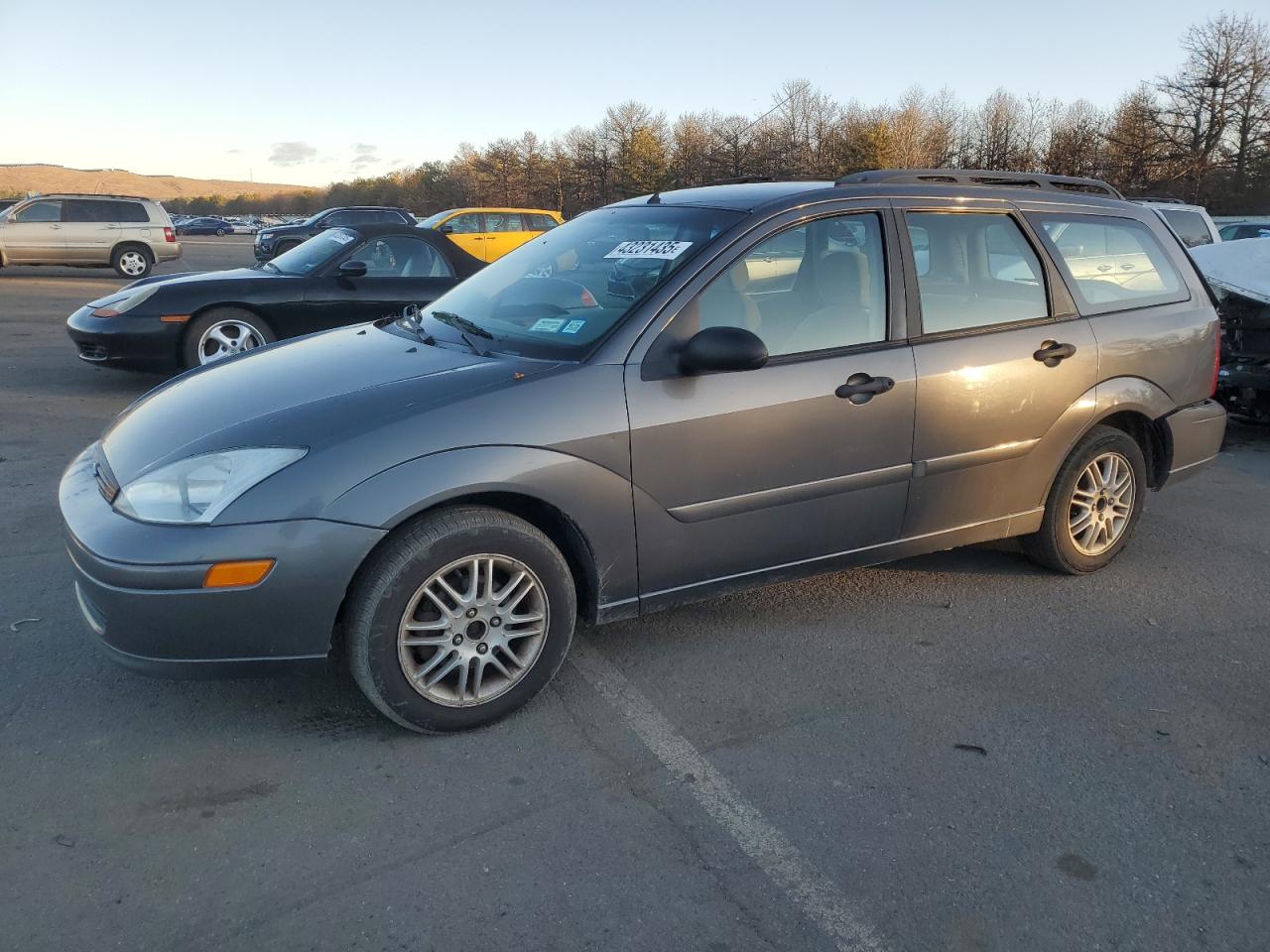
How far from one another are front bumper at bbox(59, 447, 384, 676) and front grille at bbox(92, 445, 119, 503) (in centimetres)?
16

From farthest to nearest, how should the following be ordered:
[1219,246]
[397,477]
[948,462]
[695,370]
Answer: [1219,246] → [948,462] → [695,370] → [397,477]

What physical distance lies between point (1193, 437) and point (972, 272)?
163 centimetres

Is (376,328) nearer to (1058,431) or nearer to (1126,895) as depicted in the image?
(1058,431)

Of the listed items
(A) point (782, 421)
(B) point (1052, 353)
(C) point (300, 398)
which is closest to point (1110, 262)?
(B) point (1052, 353)

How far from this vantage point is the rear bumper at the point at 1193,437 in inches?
187

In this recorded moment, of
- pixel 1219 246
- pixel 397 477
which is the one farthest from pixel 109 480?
pixel 1219 246

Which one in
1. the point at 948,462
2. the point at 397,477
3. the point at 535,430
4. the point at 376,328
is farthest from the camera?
the point at 376,328

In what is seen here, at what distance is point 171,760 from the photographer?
298 cm

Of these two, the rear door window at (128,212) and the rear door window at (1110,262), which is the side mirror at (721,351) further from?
the rear door window at (128,212)

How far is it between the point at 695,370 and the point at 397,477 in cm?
107

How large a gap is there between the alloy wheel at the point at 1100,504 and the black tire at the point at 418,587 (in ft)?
8.63

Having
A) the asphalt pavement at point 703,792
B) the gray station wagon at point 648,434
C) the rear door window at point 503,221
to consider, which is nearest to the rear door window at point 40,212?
the rear door window at point 503,221

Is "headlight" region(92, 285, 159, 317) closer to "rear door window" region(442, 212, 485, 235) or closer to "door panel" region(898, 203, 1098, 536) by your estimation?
"door panel" region(898, 203, 1098, 536)

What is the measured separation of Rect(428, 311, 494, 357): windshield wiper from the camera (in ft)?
11.8
